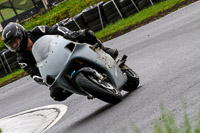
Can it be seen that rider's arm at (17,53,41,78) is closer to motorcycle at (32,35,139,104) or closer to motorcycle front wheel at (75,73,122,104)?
motorcycle at (32,35,139,104)

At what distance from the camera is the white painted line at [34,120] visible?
414 inches

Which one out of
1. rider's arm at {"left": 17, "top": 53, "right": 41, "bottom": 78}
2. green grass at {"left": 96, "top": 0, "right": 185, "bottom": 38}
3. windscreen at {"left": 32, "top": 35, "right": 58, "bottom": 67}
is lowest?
green grass at {"left": 96, "top": 0, "right": 185, "bottom": 38}

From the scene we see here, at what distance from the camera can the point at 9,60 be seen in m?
24.0

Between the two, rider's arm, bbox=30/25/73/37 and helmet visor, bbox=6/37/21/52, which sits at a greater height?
helmet visor, bbox=6/37/21/52

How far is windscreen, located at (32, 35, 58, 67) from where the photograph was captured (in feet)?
28.9

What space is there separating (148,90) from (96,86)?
1.17m

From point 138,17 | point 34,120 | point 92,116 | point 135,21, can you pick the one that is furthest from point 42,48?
point 138,17

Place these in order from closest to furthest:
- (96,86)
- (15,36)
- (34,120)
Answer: (96,86) → (15,36) → (34,120)

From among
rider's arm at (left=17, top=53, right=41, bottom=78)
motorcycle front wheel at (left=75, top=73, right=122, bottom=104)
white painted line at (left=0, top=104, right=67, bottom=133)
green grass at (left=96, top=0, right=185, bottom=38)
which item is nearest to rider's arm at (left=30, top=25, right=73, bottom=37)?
rider's arm at (left=17, top=53, right=41, bottom=78)

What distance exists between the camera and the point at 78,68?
8664 mm

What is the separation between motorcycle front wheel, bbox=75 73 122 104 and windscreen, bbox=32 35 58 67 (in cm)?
70

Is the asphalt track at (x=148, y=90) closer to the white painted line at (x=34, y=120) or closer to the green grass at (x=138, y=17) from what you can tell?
the white painted line at (x=34, y=120)

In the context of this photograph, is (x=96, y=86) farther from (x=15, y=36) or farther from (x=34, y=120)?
(x=34, y=120)

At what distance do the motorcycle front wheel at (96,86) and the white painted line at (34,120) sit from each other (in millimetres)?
1603
